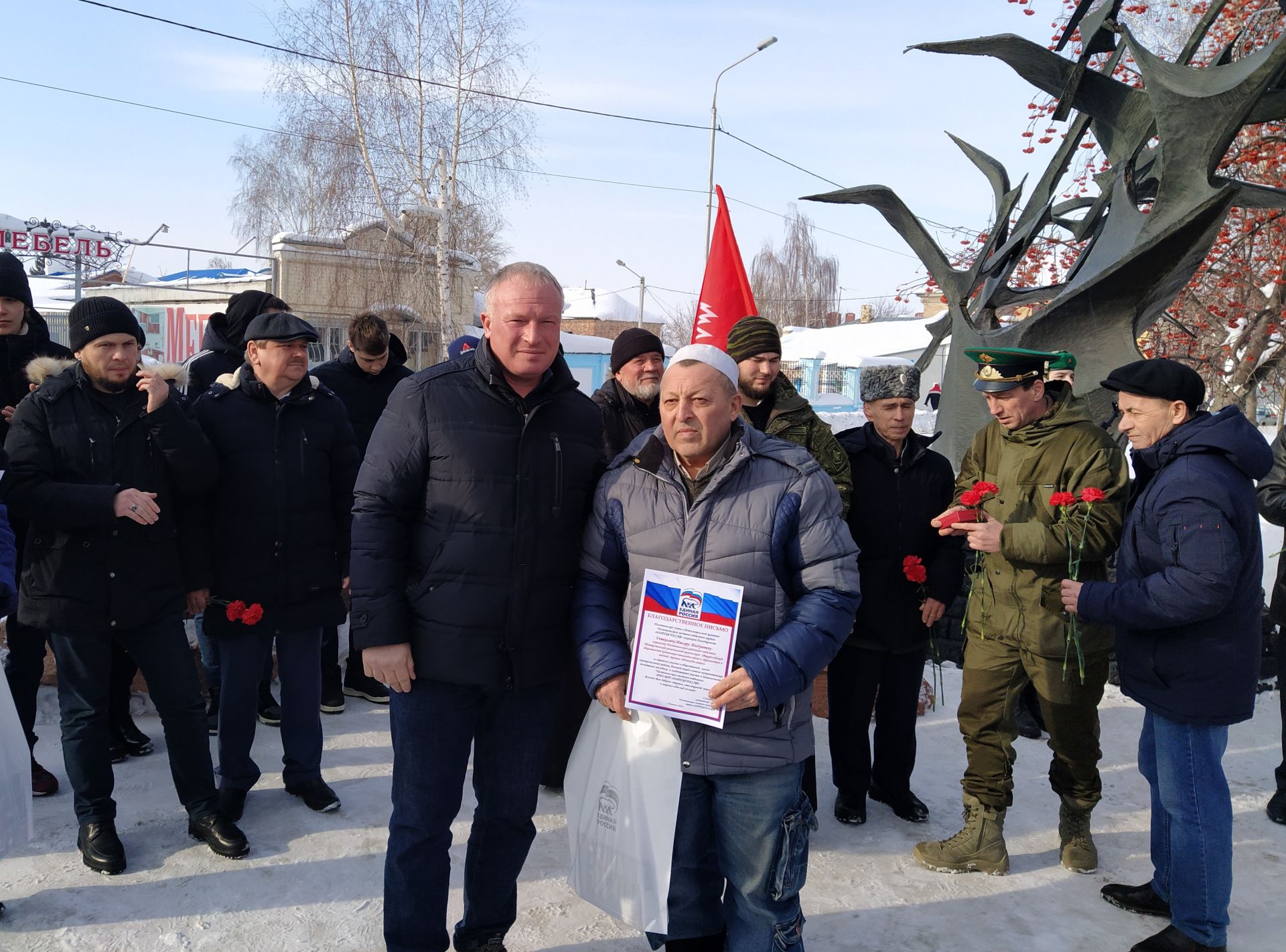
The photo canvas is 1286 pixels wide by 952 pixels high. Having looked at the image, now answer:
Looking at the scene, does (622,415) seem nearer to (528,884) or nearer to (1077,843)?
(528,884)

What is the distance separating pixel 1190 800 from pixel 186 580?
3491 millimetres

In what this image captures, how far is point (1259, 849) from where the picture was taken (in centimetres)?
364

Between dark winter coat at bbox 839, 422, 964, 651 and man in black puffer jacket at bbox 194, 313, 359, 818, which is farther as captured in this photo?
dark winter coat at bbox 839, 422, 964, 651

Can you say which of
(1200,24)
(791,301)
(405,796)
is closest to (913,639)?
(405,796)

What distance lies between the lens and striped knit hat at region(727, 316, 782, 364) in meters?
3.78

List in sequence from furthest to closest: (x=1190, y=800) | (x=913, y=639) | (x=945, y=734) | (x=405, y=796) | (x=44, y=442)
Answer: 1. (x=945, y=734)
2. (x=913, y=639)
3. (x=44, y=442)
4. (x=1190, y=800)
5. (x=405, y=796)

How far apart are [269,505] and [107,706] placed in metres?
0.89

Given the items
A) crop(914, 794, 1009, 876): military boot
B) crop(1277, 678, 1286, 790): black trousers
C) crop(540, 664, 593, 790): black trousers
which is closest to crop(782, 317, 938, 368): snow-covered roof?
crop(1277, 678, 1286, 790): black trousers

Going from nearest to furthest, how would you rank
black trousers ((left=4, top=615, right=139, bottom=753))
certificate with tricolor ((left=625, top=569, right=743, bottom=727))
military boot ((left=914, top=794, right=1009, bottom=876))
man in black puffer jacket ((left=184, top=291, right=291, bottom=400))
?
certificate with tricolor ((left=625, top=569, right=743, bottom=727))
military boot ((left=914, top=794, right=1009, bottom=876))
black trousers ((left=4, top=615, right=139, bottom=753))
man in black puffer jacket ((left=184, top=291, right=291, bottom=400))

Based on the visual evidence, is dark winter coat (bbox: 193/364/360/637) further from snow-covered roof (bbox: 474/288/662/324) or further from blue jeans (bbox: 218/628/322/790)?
snow-covered roof (bbox: 474/288/662/324)

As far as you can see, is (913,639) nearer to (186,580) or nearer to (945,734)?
(945,734)

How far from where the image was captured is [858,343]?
35.5 meters

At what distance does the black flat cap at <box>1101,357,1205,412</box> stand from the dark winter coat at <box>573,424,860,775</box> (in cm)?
127

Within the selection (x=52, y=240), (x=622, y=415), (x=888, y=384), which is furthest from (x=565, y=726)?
(x=52, y=240)
